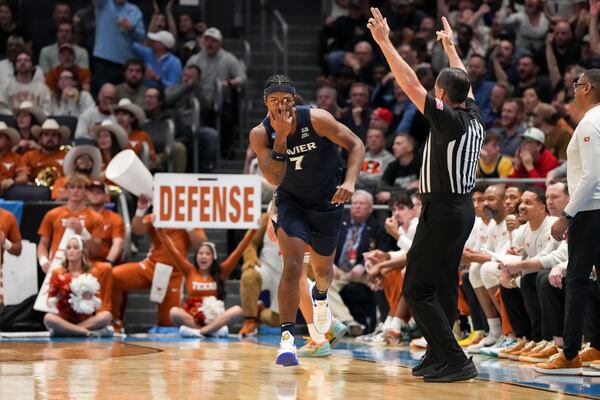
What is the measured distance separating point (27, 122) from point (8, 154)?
0.69 metres

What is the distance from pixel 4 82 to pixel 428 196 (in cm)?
1004

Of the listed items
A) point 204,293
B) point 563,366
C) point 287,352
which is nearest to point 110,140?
point 204,293

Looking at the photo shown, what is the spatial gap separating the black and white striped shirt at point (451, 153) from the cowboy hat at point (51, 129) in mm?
7605

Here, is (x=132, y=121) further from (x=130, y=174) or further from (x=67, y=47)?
(x=67, y=47)

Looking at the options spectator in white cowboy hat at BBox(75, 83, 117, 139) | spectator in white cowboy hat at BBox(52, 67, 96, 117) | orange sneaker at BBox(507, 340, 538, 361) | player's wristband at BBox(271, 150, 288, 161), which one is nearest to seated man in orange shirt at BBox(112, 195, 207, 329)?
spectator in white cowboy hat at BBox(75, 83, 117, 139)

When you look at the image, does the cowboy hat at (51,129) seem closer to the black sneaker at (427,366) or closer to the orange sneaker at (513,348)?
the orange sneaker at (513,348)

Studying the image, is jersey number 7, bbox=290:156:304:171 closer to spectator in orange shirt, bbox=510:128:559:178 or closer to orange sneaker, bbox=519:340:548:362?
orange sneaker, bbox=519:340:548:362

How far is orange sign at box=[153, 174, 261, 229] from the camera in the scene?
490 inches

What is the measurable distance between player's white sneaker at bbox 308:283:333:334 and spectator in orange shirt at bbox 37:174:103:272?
154 inches

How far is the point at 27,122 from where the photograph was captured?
1448 centimetres

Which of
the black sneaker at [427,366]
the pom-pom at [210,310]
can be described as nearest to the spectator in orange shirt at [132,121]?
the pom-pom at [210,310]

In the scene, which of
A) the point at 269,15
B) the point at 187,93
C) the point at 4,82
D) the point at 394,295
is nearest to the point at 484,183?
the point at 394,295

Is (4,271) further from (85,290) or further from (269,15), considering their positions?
(269,15)

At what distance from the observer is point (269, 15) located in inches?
779
